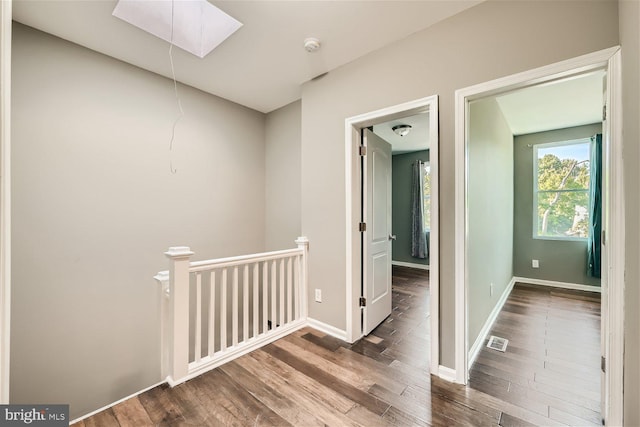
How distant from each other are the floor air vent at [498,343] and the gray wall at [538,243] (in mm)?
2646

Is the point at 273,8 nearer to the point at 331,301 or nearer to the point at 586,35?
the point at 586,35

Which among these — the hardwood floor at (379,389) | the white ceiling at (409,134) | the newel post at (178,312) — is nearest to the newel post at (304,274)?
the hardwood floor at (379,389)

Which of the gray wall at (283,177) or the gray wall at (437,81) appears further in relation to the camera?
the gray wall at (283,177)

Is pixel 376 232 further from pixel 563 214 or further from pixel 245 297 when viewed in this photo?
pixel 563 214

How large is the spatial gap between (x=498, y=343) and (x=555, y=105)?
296cm

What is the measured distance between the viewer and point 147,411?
5.21ft

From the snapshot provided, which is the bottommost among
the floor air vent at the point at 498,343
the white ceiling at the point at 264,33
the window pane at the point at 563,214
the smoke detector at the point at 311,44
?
the floor air vent at the point at 498,343

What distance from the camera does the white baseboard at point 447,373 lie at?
6.03 feet

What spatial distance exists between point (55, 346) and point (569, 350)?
4.30 metres

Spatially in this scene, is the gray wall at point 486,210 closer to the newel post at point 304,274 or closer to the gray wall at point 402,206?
the newel post at point 304,274

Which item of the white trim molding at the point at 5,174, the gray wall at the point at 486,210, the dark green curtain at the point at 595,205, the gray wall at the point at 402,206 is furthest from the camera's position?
the gray wall at the point at 402,206

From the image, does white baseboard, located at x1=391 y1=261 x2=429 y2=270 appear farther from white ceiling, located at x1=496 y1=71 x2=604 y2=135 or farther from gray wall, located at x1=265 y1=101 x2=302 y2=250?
gray wall, located at x1=265 y1=101 x2=302 y2=250

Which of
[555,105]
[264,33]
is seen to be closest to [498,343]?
[555,105]

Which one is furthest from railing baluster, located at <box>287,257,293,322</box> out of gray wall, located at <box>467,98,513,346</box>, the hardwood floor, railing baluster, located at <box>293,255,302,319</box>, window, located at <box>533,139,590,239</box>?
window, located at <box>533,139,590,239</box>
